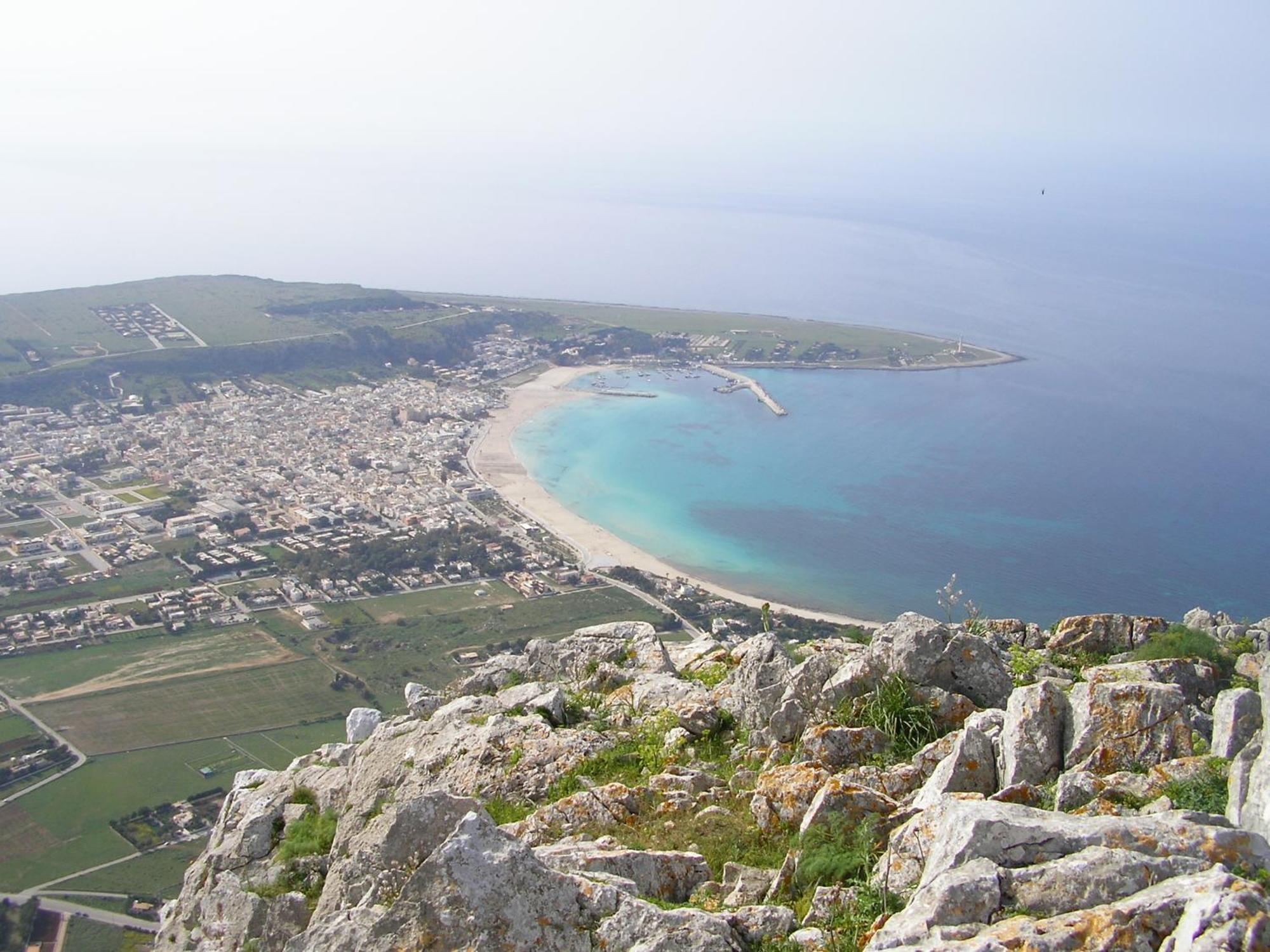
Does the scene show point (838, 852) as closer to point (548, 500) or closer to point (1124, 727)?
point (1124, 727)

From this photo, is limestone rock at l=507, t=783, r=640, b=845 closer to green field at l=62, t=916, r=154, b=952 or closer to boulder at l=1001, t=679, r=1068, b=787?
boulder at l=1001, t=679, r=1068, b=787

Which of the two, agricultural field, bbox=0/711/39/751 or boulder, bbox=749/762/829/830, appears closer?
→ boulder, bbox=749/762/829/830

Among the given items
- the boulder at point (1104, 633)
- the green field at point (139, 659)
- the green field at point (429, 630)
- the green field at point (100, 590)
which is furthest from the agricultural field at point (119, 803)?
the boulder at point (1104, 633)

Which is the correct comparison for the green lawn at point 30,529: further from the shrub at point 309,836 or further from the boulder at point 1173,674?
→ the boulder at point 1173,674

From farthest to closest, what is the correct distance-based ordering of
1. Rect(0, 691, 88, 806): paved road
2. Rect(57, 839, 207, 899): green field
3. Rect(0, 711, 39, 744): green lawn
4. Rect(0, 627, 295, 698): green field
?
Rect(0, 627, 295, 698): green field < Rect(0, 711, 39, 744): green lawn < Rect(0, 691, 88, 806): paved road < Rect(57, 839, 207, 899): green field

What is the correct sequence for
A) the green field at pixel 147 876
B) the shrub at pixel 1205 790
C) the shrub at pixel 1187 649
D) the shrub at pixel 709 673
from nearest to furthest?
the shrub at pixel 1205 790 < the shrub at pixel 1187 649 < the shrub at pixel 709 673 < the green field at pixel 147 876

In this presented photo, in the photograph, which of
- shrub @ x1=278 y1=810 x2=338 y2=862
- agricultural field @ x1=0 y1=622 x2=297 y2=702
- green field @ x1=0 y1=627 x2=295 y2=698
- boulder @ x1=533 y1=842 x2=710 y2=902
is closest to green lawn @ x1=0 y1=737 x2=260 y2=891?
agricultural field @ x1=0 y1=622 x2=297 y2=702

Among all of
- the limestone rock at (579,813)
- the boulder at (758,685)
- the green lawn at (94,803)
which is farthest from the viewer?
the green lawn at (94,803)

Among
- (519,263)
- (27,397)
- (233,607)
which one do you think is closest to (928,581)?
(233,607)
